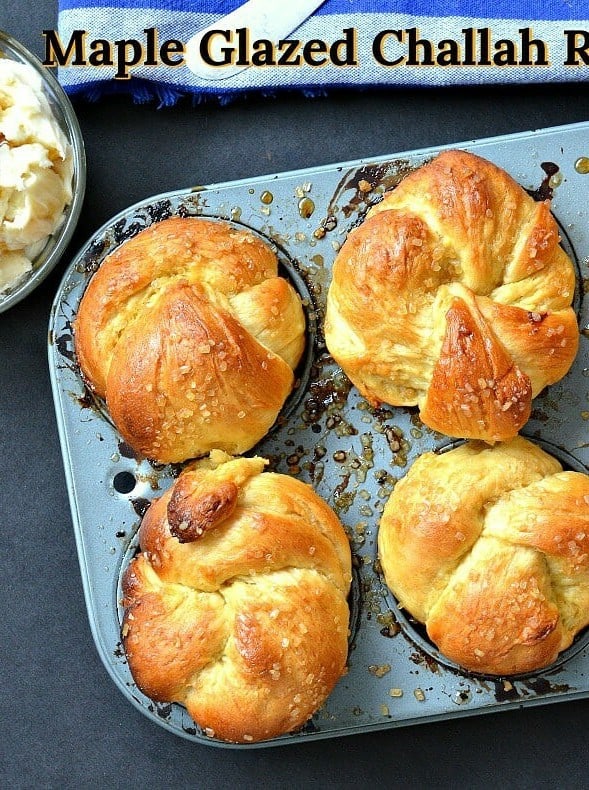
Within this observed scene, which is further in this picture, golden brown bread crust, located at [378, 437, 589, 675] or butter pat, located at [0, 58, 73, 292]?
butter pat, located at [0, 58, 73, 292]

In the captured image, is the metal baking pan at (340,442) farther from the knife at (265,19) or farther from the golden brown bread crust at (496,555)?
the knife at (265,19)

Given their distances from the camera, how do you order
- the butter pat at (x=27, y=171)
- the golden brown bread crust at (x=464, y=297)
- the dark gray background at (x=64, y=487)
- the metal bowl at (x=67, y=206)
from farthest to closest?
1. the dark gray background at (x=64, y=487)
2. the metal bowl at (x=67, y=206)
3. the butter pat at (x=27, y=171)
4. the golden brown bread crust at (x=464, y=297)

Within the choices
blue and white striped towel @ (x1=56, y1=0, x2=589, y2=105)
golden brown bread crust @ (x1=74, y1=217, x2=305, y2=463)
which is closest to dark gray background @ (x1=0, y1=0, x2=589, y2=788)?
blue and white striped towel @ (x1=56, y1=0, x2=589, y2=105)

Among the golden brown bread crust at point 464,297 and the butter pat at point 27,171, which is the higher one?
the butter pat at point 27,171

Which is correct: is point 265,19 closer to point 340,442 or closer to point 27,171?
point 27,171

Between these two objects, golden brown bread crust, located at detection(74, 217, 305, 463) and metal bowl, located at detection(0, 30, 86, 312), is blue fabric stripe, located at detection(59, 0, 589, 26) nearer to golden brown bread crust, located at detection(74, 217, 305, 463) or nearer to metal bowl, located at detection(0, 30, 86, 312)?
metal bowl, located at detection(0, 30, 86, 312)

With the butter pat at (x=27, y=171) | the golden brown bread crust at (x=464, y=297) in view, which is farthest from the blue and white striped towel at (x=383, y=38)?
the golden brown bread crust at (x=464, y=297)

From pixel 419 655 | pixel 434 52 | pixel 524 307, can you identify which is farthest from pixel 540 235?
pixel 419 655
